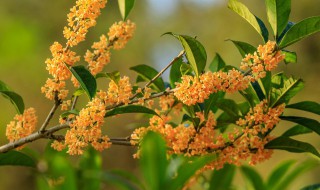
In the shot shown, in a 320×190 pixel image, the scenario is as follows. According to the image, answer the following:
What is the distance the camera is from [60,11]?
438 inches

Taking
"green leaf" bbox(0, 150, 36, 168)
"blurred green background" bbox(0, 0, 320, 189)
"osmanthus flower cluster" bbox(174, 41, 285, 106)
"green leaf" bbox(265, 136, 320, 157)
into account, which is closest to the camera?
"osmanthus flower cluster" bbox(174, 41, 285, 106)

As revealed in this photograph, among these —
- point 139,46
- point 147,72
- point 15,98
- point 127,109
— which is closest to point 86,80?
point 127,109

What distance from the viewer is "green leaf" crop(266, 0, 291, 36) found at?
1.45m

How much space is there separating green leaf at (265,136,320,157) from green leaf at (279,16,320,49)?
1.03ft

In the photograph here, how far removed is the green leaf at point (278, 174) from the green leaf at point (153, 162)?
0.93m

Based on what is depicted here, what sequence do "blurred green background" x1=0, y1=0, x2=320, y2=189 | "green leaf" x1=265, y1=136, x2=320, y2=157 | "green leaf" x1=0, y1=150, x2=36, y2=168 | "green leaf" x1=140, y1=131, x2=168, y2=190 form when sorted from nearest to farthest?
"green leaf" x1=140, y1=131, x2=168, y2=190, "green leaf" x1=0, y1=150, x2=36, y2=168, "green leaf" x1=265, y1=136, x2=320, y2=157, "blurred green background" x1=0, y1=0, x2=320, y2=189

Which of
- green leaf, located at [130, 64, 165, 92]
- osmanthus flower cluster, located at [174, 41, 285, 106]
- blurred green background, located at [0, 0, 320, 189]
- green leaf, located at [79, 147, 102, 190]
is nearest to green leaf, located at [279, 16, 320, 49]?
osmanthus flower cluster, located at [174, 41, 285, 106]

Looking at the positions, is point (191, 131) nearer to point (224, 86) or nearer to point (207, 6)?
point (224, 86)

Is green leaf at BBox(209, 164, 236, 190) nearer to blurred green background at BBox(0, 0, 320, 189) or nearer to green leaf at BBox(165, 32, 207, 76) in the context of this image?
green leaf at BBox(165, 32, 207, 76)

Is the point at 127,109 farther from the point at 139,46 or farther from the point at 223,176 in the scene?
the point at 139,46

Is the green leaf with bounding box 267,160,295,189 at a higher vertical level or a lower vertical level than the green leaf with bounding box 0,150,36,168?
lower

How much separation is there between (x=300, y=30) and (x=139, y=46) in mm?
10337

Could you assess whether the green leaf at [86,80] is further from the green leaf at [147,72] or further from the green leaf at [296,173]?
the green leaf at [296,173]

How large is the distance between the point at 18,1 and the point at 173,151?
9.78 m
